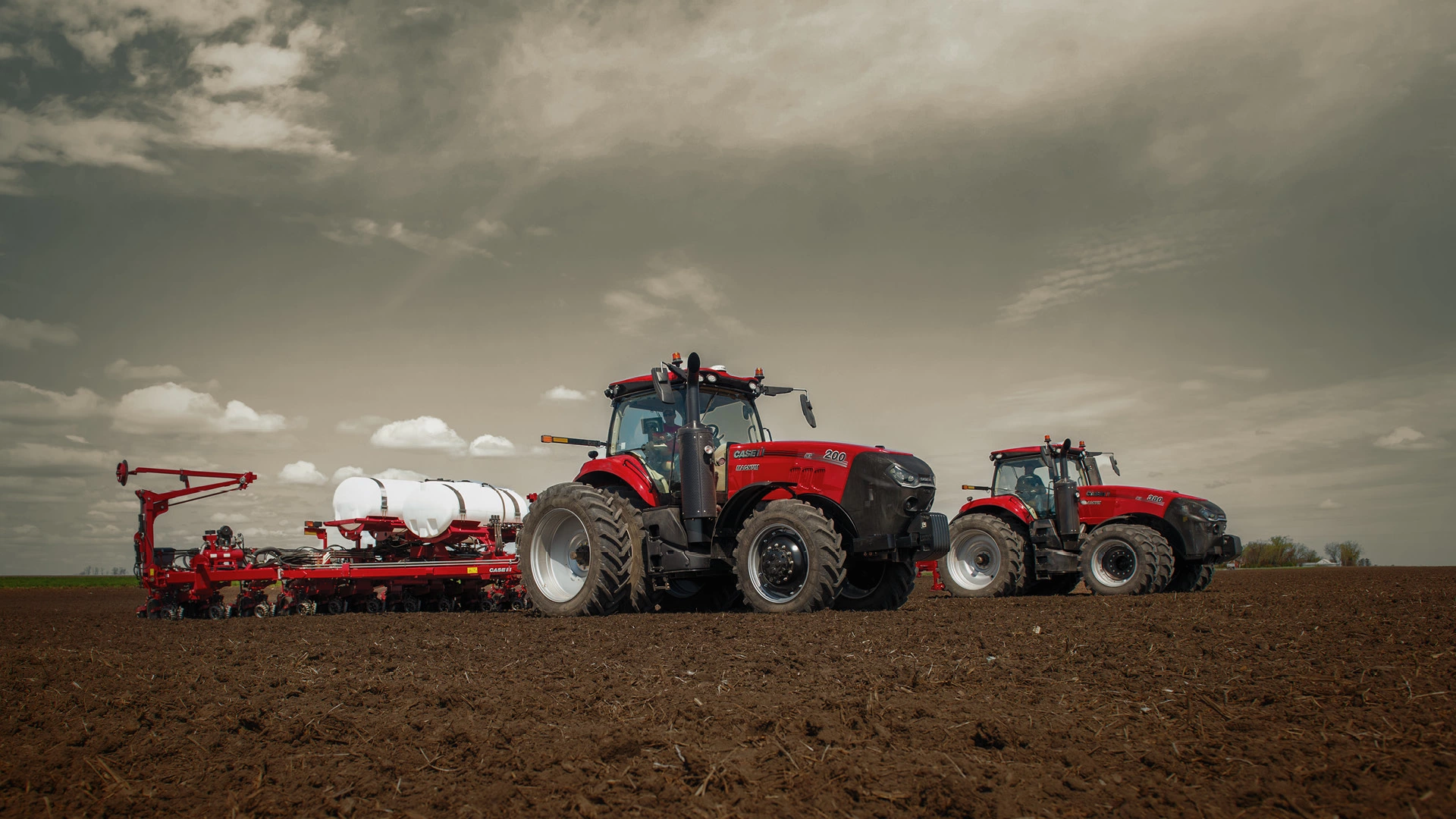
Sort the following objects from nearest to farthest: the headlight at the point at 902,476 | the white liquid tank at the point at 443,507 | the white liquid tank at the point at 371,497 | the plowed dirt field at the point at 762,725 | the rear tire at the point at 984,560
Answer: the plowed dirt field at the point at 762,725, the headlight at the point at 902,476, the rear tire at the point at 984,560, the white liquid tank at the point at 443,507, the white liquid tank at the point at 371,497

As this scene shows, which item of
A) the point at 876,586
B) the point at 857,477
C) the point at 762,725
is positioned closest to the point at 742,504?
the point at 857,477

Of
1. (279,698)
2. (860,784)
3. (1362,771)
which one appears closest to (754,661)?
(860,784)

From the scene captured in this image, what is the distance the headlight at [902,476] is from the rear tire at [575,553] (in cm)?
256

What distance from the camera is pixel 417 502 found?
12883 millimetres

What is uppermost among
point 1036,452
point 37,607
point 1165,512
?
point 1036,452

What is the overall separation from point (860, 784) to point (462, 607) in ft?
37.1

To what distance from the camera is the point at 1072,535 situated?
1253 cm

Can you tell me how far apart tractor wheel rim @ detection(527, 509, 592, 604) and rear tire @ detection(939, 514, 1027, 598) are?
17.4 feet

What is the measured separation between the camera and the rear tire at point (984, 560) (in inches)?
481

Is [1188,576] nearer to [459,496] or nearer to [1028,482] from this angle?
[1028,482]

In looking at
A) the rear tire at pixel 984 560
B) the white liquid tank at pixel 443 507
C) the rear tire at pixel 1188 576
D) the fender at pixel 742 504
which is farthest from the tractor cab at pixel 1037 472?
the white liquid tank at pixel 443 507

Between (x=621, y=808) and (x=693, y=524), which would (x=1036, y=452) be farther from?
(x=621, y=808)

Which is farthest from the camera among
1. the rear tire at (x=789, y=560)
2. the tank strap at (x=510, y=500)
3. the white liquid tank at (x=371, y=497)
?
the tank strap at (x=510, y=500)

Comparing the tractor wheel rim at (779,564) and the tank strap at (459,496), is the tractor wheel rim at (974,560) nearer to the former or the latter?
the tractor wheel rim at (779,564)
